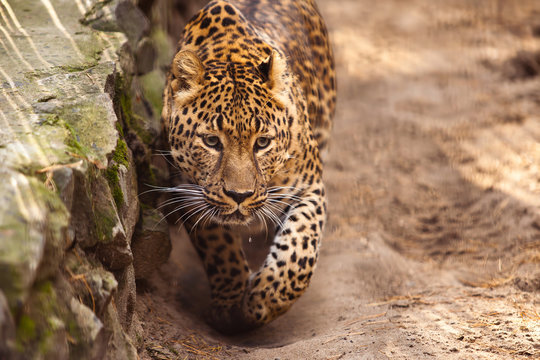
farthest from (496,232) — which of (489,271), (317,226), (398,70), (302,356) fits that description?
(398,70)

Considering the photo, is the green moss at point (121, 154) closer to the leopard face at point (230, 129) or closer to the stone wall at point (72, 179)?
the stone wall at point (72, 179)

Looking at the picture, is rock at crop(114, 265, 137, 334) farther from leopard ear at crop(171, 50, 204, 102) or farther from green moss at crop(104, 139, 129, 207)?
leopard ear at crop(171, 50, 204, 102)

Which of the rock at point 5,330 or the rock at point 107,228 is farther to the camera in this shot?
the rock at point 107,228

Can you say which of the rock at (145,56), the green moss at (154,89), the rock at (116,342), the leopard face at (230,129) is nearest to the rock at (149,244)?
the leopard face at (230,129)

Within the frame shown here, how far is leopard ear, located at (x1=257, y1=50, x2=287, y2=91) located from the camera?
16.3ft

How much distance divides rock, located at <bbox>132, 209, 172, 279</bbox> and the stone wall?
0.04ft

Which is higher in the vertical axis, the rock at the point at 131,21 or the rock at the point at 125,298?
the rock at the point at 131,21

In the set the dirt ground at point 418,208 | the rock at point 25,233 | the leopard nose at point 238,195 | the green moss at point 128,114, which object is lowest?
the dirt ground at point 418,208

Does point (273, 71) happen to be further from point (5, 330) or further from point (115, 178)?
point (5, 330)

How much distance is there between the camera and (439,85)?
9.84 metres

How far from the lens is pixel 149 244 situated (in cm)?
522

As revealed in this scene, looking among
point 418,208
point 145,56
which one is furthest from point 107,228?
point 418,208

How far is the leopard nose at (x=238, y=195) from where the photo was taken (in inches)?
186

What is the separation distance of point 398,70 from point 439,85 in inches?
28.5
